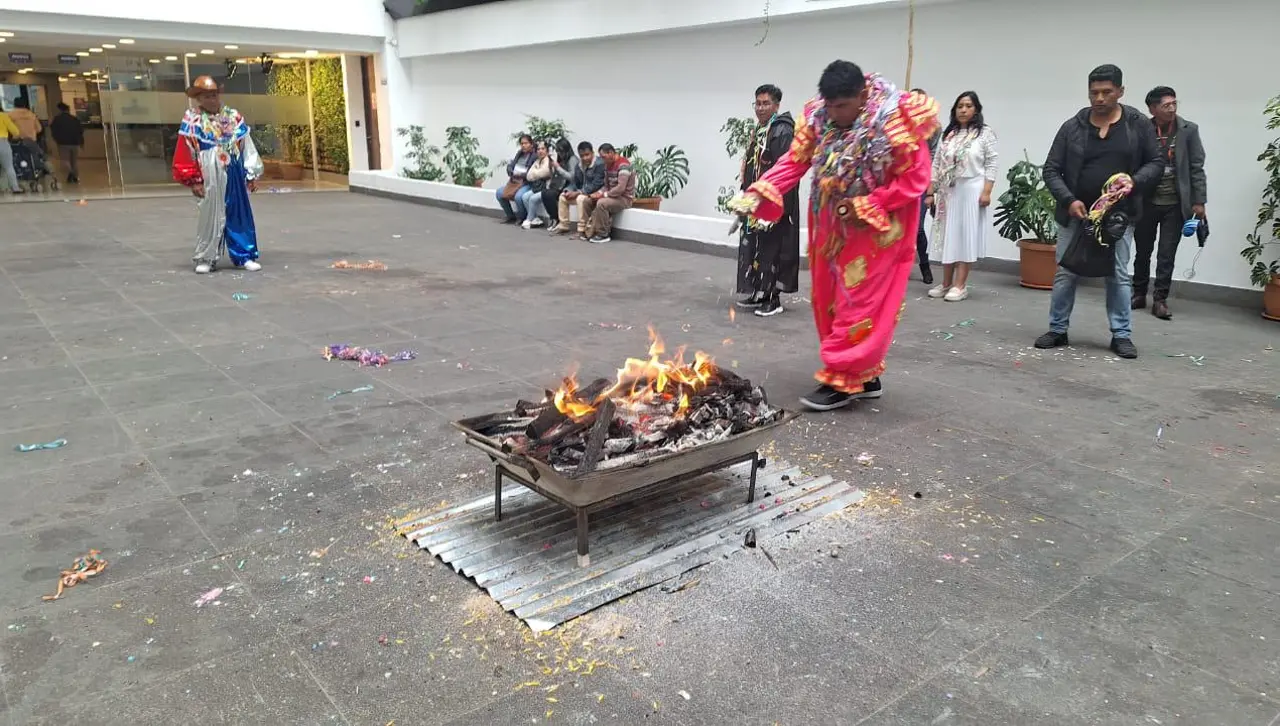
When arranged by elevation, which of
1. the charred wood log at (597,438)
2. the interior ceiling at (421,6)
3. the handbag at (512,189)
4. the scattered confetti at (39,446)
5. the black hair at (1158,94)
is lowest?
the scattered confetti at (39,446)

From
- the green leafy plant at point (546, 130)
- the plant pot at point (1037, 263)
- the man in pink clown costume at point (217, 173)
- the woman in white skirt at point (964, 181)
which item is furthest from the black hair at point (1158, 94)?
the green leafy plant at point (546, 130)

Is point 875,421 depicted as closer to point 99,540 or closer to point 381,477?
point 381,477

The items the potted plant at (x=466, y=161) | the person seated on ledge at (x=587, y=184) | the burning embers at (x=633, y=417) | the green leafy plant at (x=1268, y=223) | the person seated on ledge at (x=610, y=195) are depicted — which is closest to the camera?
the burning embers at (x=633, y=417)

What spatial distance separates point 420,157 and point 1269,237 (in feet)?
47.3

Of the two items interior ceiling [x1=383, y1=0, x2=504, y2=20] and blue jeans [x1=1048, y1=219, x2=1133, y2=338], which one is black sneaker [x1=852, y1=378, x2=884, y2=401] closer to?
blue jeans [x1=1048, y1=219, x2=1133, y2=338]

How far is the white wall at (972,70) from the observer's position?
7.71m

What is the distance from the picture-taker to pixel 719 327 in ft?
22.9

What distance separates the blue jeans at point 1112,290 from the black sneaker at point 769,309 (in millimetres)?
2151

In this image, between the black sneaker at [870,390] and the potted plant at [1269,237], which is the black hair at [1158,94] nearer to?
the potted plant at [1269,237]

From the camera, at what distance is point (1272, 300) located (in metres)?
7.12

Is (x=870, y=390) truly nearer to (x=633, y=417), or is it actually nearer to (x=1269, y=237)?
(x=633, y=417)

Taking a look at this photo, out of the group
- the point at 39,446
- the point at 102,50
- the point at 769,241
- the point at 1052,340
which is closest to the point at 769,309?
the point at 769,241

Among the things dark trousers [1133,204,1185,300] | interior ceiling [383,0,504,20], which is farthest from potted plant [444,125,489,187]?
dark trousers [1133,204,1185,300]

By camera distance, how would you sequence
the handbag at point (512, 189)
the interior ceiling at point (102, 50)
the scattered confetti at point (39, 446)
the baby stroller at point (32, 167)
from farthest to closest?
1. the baby stroller at point (32, 167)
2. the interior ceiling at point (102, 50)
3. the handbag at point (512, 189)
4. the scattered confetti at point (39, 446)
